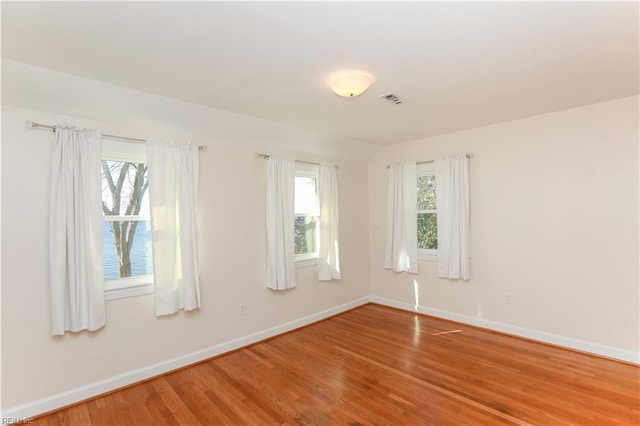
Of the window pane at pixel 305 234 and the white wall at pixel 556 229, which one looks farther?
the window pane at pixel 305 234

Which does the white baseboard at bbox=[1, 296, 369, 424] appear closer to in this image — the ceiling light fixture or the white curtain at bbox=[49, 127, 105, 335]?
the white curtain at bbox=[49, 127, 105, 335]

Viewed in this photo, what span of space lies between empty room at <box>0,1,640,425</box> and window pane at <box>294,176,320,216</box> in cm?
2

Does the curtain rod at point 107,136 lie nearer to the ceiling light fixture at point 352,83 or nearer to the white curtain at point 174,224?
the white curtain at point 174,224

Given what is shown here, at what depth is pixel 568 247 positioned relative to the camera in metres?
3.33

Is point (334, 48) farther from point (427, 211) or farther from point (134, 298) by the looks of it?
point (427, 211)

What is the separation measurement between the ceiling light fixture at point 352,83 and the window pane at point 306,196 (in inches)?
78.5

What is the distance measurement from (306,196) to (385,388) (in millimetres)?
2558

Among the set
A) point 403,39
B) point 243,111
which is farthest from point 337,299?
point 403,39

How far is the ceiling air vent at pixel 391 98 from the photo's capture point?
279 cm

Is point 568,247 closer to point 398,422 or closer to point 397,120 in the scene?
point 397,120

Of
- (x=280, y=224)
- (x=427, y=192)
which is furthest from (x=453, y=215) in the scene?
(x=280, y=224)

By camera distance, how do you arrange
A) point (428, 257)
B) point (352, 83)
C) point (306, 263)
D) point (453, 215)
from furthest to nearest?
point (428, 257), point (306, 263), point (453, 215), point (352, 83)

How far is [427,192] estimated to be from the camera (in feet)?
14.8

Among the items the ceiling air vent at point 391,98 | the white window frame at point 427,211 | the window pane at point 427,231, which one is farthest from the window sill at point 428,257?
the ceiling air vent at point 391,98
